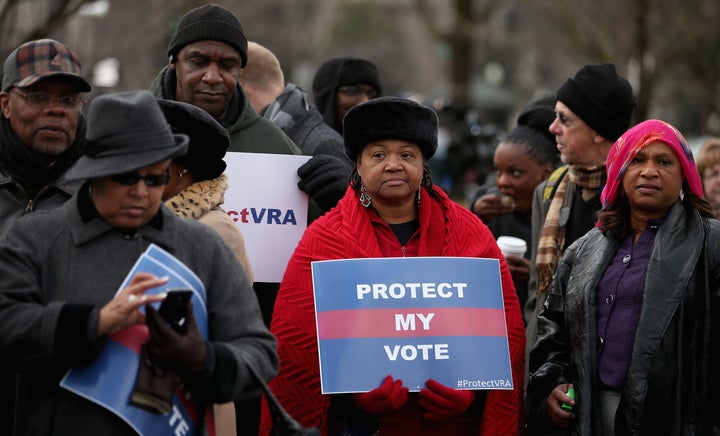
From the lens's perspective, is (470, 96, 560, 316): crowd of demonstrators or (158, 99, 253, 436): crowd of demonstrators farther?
(470, 96, 560, 316): crowd of demonstrators

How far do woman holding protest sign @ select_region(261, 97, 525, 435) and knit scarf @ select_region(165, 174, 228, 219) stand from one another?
0.52 metres

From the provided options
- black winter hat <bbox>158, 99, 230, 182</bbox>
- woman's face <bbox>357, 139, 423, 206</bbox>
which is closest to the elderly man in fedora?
black winter hat <bbox>158, 99, 230, 182</bbox>

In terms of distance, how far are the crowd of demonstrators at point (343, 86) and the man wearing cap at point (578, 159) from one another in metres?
1.49

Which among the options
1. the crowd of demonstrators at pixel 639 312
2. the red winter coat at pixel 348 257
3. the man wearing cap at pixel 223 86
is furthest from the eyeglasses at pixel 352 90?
the crowd of demonstrators at pixel 639 312

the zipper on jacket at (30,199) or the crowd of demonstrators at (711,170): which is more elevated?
the crowd of demonstrators at (711,170)

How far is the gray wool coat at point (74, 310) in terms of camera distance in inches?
141

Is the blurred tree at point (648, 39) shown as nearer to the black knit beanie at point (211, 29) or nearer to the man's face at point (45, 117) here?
the black knit beanie at point (211, 29)

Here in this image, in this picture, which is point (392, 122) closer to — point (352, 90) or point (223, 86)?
point (223, 86)

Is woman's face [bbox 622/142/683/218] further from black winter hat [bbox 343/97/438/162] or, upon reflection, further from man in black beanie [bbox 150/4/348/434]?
man in black beanie [bbox 150/4/348/434]

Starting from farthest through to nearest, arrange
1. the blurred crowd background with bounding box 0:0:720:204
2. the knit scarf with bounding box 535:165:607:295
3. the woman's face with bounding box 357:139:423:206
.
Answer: the blurred crowd background with bounding box 0:0:720:204
the knit scarf with bounding box 535:165:607:295
the woman's face with bounding box 357:139:423:206

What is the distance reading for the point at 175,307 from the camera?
3619 mm

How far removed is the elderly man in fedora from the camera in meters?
3.58

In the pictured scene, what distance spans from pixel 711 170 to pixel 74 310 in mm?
5568

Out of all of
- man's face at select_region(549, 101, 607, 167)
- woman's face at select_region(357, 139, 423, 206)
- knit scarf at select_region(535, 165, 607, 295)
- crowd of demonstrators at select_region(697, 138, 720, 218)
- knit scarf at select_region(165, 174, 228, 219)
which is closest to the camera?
knit scarf at select_region(165, 174, 228, 219)
